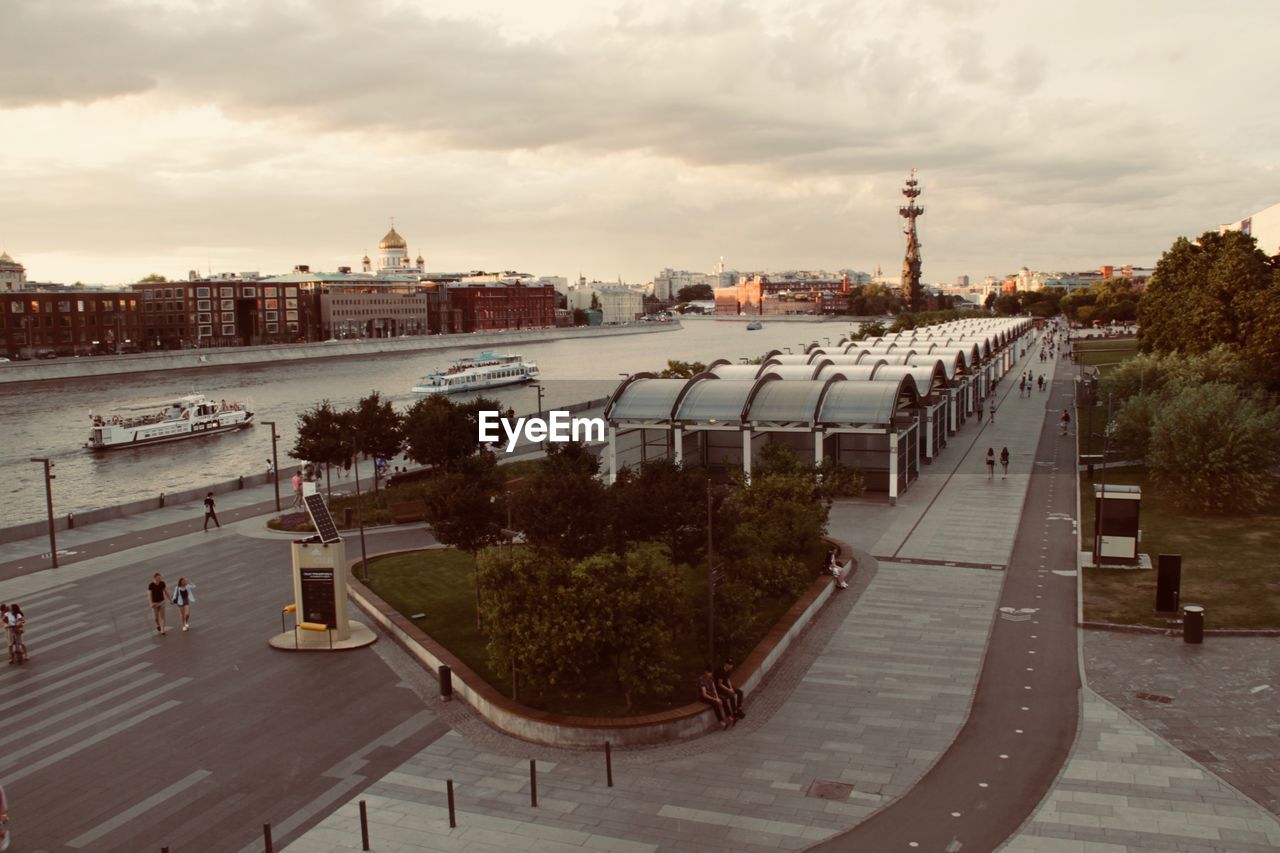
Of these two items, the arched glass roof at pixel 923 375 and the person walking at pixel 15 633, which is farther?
the arched glass roof at pixel 923 375

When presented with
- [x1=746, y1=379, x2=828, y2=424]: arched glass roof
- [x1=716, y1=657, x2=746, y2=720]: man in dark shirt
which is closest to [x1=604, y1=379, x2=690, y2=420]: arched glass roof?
[x1=746, y1=379, x2=828, y2=424]: arched glass roof

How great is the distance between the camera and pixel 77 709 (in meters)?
18.1

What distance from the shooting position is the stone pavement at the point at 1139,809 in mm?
12656

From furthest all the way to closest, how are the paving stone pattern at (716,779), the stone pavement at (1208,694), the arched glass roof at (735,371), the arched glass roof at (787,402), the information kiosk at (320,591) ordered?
the arched glass roof at (735,371) → the arched glass roof at (787,402) → the information kiosk at (320,591) → the stone pavement at (1208,694) → the paving stone pattern at (716,779)

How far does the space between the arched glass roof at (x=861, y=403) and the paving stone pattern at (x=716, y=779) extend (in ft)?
60.5

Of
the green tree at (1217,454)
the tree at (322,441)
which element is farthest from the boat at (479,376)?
the green tree at (1217,454)

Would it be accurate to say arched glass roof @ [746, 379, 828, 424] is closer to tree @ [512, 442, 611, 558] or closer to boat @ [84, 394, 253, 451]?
tree @ [512, 442, 611, 558]

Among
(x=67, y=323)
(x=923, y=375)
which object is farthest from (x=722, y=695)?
(x=67, y=323)

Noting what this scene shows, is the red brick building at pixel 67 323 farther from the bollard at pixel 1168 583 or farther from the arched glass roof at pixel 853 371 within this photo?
the bollard at pixel 1168 583

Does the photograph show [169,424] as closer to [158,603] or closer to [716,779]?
[158,603]

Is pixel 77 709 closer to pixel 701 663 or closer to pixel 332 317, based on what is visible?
pixel 701 663

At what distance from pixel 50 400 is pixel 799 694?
105510 millimetres

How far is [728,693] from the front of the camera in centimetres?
1667

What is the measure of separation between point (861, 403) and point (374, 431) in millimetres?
20180
